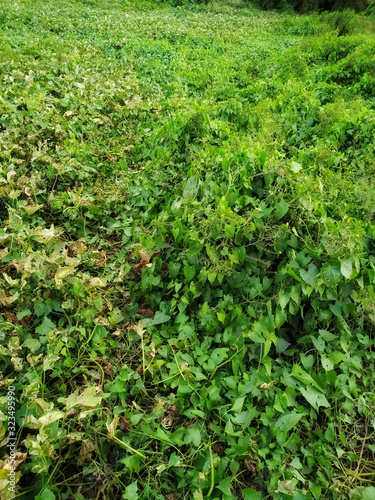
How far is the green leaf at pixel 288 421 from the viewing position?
1.81 m

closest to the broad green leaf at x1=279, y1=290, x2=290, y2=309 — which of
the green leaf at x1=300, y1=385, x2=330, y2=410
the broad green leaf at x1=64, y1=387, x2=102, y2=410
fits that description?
the green leaf at x1=300, y1=385, x2=330, y2=410

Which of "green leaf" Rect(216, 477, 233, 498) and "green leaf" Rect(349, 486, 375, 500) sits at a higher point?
"green leaf" Rect(216, 477, 233, 498)

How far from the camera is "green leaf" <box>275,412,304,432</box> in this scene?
5.93ft

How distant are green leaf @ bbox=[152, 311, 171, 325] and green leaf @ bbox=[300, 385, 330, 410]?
0.84 metres

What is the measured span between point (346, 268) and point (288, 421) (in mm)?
877

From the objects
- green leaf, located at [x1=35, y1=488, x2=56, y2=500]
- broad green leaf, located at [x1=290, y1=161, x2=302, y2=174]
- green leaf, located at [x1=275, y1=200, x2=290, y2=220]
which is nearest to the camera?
green leaf, located at [x1=35, y1=488, x2=56, y2=500]

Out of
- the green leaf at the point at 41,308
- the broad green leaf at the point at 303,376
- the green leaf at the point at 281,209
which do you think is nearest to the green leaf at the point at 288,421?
the broad green leaf at the point at 303,376

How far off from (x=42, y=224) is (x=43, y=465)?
1.68 m

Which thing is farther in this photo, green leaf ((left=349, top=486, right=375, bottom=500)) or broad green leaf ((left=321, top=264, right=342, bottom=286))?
broad green leaf ((left=321, top=264, right=342, bottom=286))

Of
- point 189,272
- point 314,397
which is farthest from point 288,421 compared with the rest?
point 189,272

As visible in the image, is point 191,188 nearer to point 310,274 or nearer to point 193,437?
point 310,274

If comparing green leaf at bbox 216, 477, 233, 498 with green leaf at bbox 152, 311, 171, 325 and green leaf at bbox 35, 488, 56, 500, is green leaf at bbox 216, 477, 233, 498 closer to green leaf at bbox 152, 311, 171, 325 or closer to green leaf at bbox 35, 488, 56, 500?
green leaf at bbox 35, 488, 56, 500

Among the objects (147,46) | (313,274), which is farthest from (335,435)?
(147,46)

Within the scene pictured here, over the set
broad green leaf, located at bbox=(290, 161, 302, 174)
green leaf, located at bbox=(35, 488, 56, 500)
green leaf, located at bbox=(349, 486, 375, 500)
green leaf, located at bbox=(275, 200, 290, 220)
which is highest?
broad green leaf, located at bbox=(290, 161, 302, 174)
